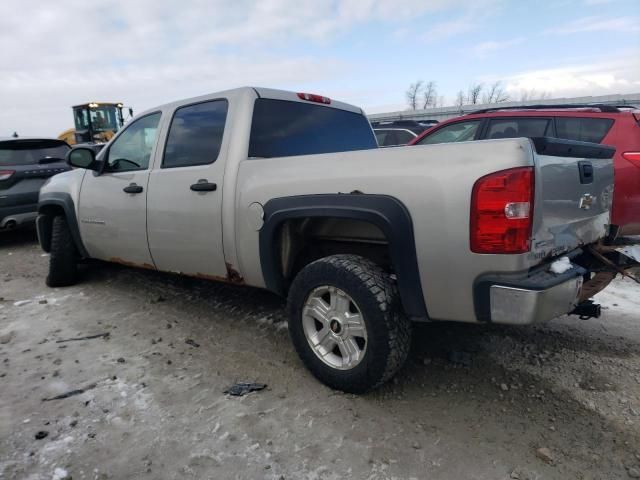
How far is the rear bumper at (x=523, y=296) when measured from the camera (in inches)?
81.8

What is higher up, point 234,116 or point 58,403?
point 234,116

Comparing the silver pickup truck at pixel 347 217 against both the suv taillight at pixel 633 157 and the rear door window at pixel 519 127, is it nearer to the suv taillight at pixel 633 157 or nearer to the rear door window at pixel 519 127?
the suv taillight at pixel 633 157

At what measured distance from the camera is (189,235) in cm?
344

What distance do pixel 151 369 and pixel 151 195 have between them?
1377mm

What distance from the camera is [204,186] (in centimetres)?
325

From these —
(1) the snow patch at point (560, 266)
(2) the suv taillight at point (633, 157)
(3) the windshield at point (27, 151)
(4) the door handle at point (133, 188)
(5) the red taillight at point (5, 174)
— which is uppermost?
(3) the windshield at point (27, 151)

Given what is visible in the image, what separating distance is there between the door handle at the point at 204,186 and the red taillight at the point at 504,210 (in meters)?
1.82

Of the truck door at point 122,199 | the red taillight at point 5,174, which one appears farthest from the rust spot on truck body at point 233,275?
the red taillight at point 5,174

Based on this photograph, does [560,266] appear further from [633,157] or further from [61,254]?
[61,254]

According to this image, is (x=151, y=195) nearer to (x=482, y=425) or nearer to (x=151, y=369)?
(x=151, y=369)

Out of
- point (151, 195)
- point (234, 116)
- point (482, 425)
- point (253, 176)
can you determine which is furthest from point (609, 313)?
point (151, 195)

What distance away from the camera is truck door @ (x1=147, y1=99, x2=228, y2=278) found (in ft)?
10.7

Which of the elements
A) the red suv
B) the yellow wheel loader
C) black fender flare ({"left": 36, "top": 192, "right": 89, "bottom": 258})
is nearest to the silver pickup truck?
black fender flare ({"left": 36, "top": 192, "right": 89, "bottom": 258})

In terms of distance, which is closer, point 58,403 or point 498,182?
point 498,182
